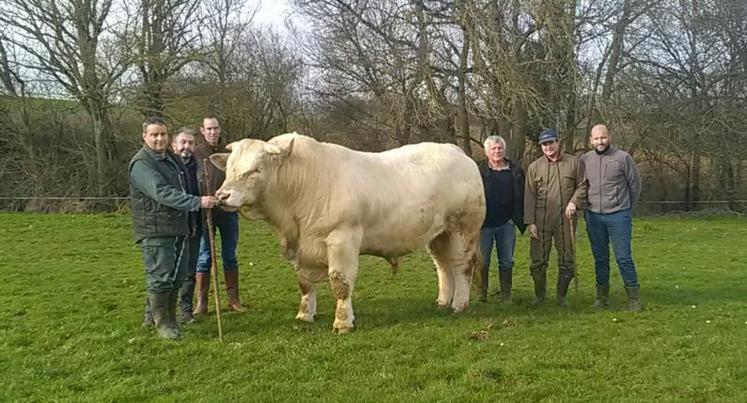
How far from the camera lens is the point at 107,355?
227 inches

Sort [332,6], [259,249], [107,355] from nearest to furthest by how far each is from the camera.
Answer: [107,355], [259,249], [332,6]

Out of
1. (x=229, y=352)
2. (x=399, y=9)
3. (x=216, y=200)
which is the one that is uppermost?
(x=399, y=9)

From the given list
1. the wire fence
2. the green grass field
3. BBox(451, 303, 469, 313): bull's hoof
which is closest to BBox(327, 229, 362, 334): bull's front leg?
the green grass field

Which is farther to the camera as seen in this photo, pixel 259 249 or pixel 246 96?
pixel 246 96

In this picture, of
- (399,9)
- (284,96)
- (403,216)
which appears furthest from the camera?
(284,96)

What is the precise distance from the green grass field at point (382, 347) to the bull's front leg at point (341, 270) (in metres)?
0.19

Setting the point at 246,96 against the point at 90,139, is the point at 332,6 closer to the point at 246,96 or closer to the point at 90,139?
the point at 246,96

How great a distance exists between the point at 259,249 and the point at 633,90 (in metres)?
15.7

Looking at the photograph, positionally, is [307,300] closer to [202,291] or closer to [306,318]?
[306,318]

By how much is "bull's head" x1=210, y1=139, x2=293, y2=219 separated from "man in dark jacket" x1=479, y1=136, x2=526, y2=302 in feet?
9.25

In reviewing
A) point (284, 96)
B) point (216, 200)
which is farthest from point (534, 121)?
point (216, 200)

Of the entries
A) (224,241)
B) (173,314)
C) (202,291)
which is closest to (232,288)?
(202,291)

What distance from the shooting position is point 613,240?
7684mm

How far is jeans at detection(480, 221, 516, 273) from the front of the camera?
845 centimetres
